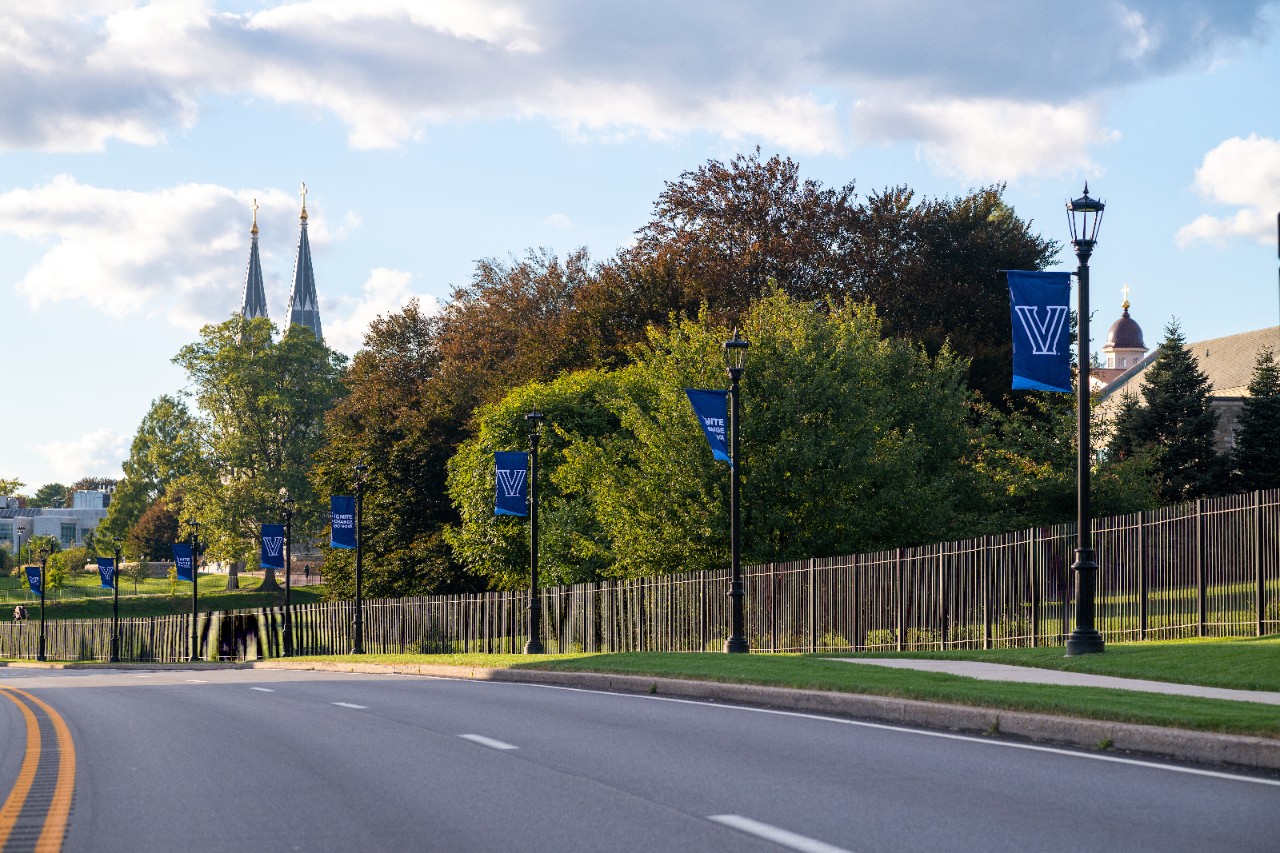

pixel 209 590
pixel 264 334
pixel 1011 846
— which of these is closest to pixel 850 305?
pixel 1011 846

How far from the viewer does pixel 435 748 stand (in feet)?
42.6

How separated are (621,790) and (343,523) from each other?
1662 inches

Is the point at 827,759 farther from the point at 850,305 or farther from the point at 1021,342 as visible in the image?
the point at 850,305

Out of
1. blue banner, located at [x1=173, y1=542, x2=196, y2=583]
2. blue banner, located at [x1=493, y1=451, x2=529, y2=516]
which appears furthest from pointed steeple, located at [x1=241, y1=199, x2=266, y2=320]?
blue banner, located at [x1=493, y1=451, x2=529, y2=516]

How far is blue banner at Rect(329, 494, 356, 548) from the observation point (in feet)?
A: 165

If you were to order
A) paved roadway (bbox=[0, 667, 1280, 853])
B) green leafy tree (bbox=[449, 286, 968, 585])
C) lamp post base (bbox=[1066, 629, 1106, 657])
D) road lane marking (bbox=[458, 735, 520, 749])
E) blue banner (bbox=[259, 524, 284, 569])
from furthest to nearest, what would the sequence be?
blue banner (bbox=[259, 524, 284, 569]) → green leafy tree (bbox=[449, 286, 968, 585]) → lamp post base (bbox=[1066, 629, 1106, 657]) → road lane marking (bbox=[458, 735, 520, 749]) → paved roadway (bbox=[0, 667, 1280, 853])

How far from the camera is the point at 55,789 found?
11.0 m

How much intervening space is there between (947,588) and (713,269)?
24.3 meters

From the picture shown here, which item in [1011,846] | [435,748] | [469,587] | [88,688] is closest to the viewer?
[1011,846]

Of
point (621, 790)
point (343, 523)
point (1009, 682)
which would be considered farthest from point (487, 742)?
point (343, 523)

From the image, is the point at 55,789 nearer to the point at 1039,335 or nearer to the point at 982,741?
the point at 982,741

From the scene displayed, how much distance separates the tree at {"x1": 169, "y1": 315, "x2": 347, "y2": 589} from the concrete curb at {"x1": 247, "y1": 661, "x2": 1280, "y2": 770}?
237 feet

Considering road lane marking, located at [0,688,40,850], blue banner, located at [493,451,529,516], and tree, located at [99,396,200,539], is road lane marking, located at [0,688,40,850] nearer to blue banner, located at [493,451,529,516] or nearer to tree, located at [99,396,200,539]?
blue banner, located at [493,451,529,516]

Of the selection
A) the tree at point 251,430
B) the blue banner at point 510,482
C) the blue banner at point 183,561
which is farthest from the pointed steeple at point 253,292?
the blue banner at point 510,482
